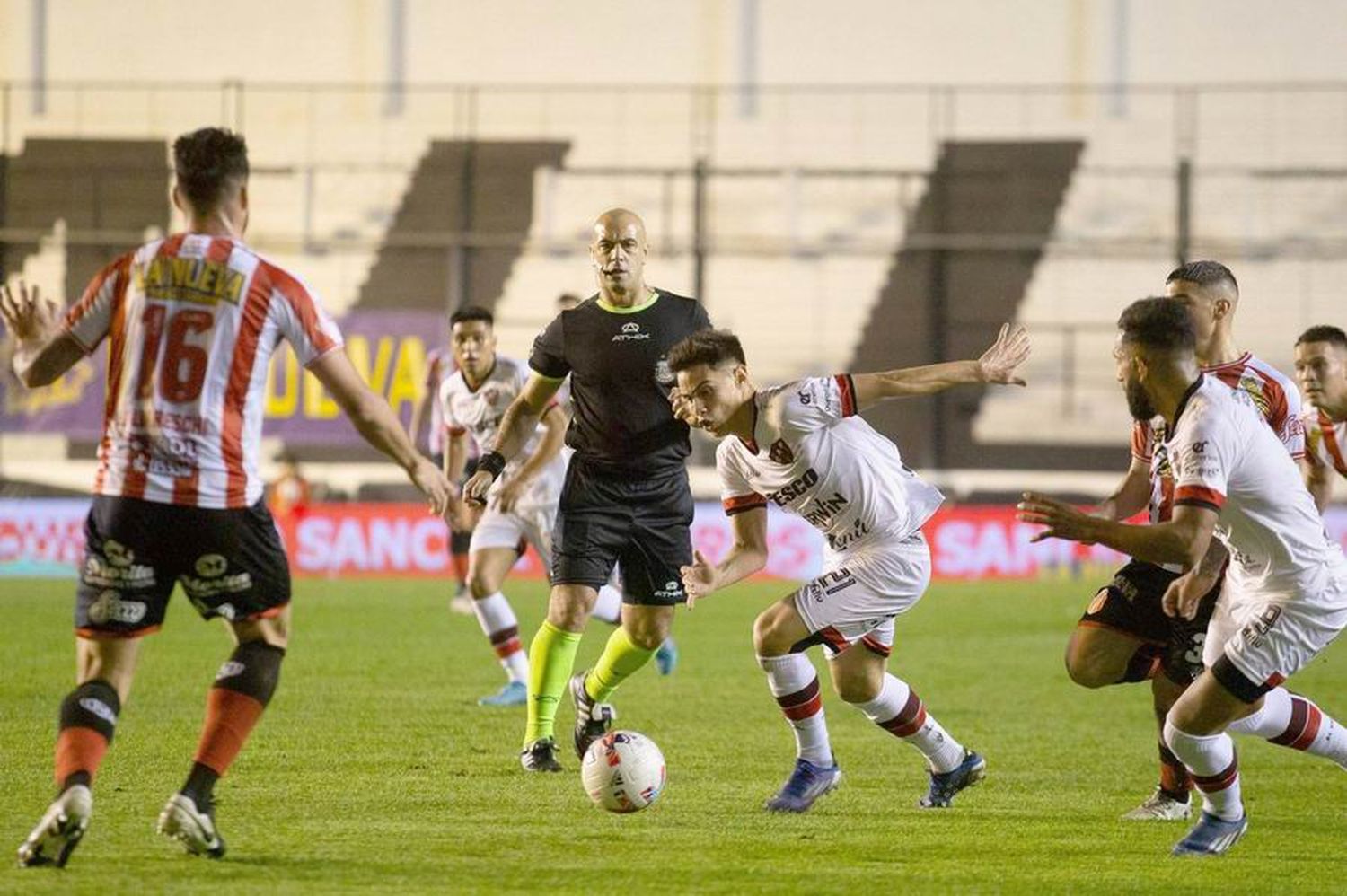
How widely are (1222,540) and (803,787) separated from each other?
190 centimetres

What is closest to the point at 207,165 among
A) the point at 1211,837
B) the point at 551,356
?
the point at 551,356

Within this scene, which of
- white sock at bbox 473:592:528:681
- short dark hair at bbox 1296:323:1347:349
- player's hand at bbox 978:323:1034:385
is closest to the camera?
player's hand at bbox 978:323:1034:385

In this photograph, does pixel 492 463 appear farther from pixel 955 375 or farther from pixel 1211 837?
pixel 1211 837

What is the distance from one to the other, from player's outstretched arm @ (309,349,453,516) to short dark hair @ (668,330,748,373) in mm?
1305

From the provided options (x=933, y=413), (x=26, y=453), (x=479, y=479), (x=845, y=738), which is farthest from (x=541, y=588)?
(x=479, y=479)

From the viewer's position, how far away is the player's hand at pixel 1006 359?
6641mm

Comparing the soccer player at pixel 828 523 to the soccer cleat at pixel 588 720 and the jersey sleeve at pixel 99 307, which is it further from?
the jersey sleeve at pixel 99 307

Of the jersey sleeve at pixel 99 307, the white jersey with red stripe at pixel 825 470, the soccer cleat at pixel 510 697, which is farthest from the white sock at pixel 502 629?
the jersey sleeve at pixel 99 307

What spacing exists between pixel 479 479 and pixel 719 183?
19386mm

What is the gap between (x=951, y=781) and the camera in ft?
24.5

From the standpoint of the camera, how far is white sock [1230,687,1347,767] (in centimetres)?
682

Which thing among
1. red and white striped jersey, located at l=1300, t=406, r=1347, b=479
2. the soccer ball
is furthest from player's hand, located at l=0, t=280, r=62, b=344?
red and white striped jersey, located at l=1300, t=406, r=1347, b=479

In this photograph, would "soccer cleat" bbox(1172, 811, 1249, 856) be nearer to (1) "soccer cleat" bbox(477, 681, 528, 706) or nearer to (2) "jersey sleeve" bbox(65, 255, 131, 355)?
(2) "jersey sleeve" bbox(65, 255, 131, 355)

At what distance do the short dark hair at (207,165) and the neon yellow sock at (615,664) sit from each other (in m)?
3.25
